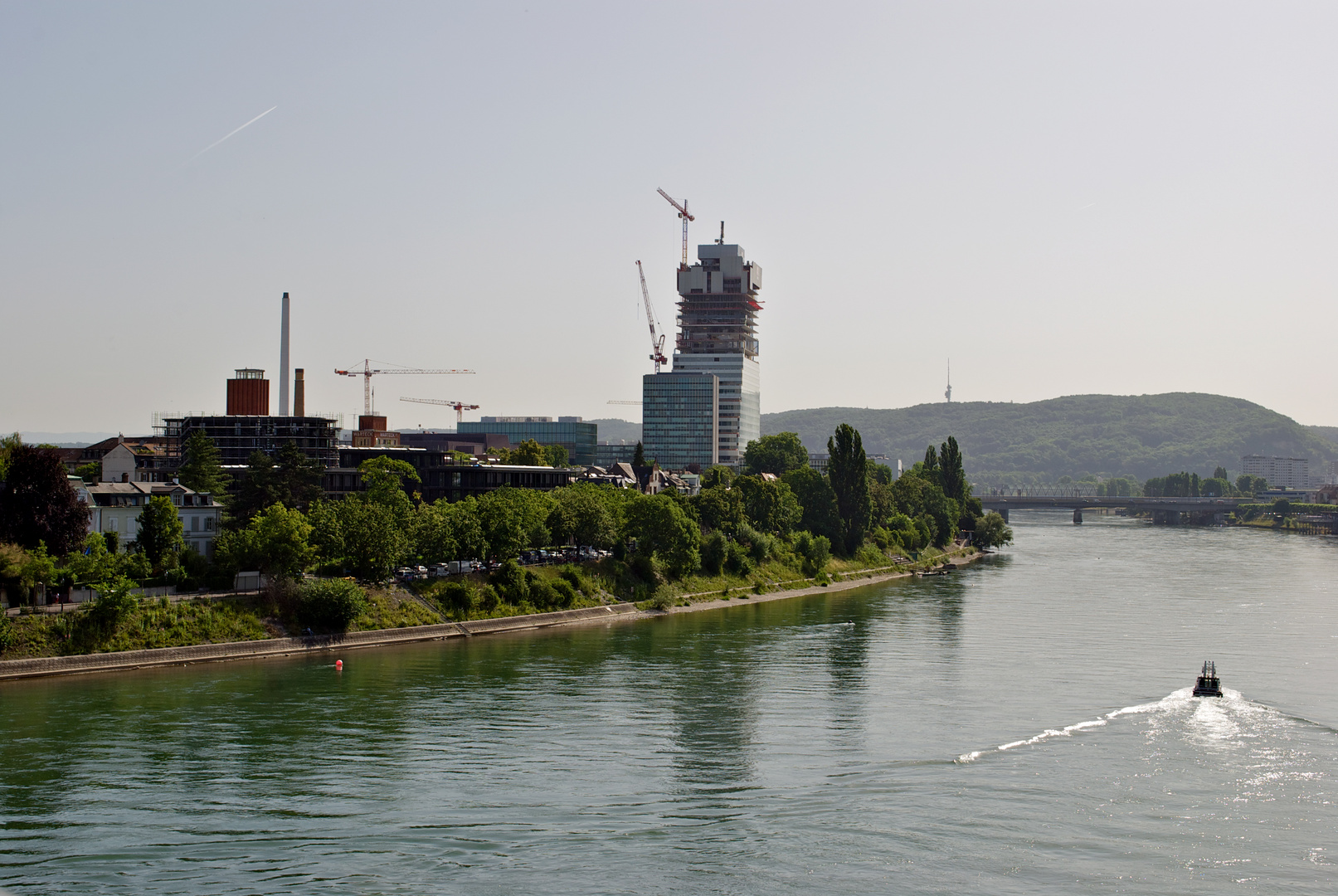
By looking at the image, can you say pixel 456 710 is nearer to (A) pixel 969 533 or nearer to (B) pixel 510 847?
(B) pixel 510 847

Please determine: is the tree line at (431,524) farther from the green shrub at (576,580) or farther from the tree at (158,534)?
the green shrub at (576,580)

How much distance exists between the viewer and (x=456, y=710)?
61.6 metres

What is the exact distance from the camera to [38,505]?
77688mm

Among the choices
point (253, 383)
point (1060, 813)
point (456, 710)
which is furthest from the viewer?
point (253, 383)

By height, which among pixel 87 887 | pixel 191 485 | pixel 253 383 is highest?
pixel 253 383

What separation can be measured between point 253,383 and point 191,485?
67.7 meters

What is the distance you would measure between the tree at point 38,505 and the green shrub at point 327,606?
15.4 m

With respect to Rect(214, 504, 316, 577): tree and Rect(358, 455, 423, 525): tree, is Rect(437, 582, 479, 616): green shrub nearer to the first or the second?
Rect(358, 455, 423, 525): tree

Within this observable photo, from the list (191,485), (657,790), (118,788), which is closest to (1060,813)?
(657,790)

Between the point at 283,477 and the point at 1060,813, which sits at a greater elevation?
the point at 283,477

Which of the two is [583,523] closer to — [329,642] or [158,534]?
[329,642]

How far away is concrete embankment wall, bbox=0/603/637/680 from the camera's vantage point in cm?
6931

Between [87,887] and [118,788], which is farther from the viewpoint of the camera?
[118,788]

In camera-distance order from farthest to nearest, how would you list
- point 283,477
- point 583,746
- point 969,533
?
point 969,533
point 283,477
point 583,746
